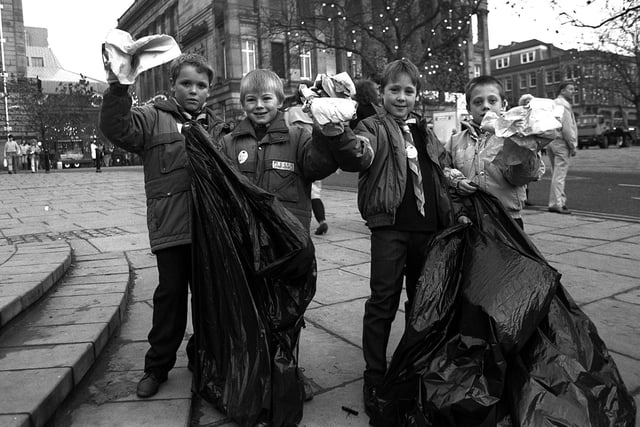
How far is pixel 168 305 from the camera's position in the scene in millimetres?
2451

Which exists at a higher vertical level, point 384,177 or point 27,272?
point 384,177

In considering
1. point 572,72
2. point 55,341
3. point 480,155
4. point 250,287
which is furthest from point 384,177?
point 572,72

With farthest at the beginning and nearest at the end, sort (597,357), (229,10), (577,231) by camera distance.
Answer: (229,10) < (577,231) < (597,357)

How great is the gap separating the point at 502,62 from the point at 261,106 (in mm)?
83586

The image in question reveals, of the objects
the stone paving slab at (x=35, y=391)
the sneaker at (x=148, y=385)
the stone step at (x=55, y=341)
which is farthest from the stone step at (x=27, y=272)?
the sneaker at (x=148, y=385)

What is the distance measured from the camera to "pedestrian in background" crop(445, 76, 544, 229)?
8.57ft

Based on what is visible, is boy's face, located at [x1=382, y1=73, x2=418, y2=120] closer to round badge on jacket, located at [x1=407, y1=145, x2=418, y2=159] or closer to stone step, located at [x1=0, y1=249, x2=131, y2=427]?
round badge on jacket, located at [x1=407, y1=145, x2=418, y2=159]

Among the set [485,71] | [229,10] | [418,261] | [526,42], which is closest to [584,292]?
[418,261]

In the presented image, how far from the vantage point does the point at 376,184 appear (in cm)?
233

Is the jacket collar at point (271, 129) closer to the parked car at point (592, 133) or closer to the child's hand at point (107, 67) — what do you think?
the child's hand at point (107, 67)

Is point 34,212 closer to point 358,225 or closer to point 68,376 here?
point 358,225

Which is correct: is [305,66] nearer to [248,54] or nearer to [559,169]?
[248,54]

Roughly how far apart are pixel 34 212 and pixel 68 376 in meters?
7.39

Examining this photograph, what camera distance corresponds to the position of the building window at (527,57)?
7469cm
